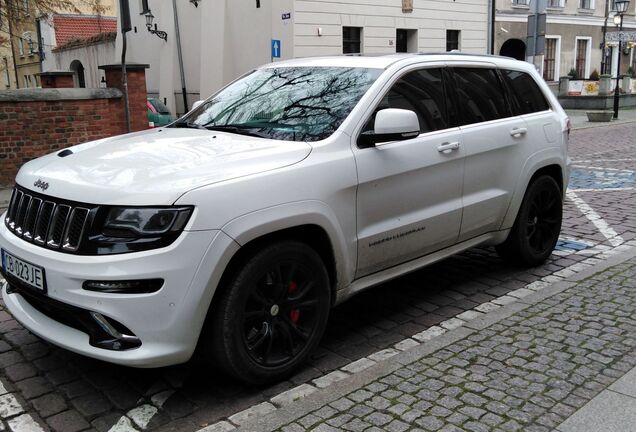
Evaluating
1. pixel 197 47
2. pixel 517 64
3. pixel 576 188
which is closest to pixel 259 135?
pixel 517 64

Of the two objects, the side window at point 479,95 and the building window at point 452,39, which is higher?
the building window at point 452,39

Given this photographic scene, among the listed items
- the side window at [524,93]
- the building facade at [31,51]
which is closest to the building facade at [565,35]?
the building facade at [31,51]

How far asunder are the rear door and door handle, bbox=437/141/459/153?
0.14 metres

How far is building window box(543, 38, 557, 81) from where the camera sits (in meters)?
35.2

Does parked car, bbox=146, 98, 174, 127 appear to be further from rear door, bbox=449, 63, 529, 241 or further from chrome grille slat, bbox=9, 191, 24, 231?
chrome grille slat, bbox=9, 191, 24, 231

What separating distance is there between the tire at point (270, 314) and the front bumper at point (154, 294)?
138 millimetres

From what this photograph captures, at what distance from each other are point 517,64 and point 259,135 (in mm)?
2729

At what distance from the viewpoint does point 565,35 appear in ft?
117

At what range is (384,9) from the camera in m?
23.7

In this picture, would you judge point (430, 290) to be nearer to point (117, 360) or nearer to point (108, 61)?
point (117, 360)

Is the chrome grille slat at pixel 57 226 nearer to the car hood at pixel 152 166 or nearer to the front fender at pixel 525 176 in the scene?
the car hood at pixel 152 166

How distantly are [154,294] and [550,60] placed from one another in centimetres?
3675

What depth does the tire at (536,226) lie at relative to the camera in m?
5.22

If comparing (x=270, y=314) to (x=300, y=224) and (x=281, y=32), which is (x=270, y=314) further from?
(x=281, y=32)
